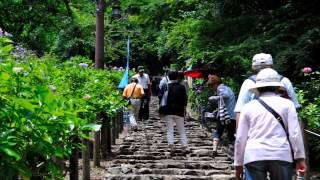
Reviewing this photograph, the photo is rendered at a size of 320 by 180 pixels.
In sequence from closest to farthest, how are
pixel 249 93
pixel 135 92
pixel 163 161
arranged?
pixel 249 93, pixel 163 161, pixel 135 92

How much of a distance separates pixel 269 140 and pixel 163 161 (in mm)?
5008

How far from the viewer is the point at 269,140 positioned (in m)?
4.38

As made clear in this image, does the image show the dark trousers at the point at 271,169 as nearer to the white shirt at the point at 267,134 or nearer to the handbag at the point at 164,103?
the white shirt at the point at 267,134

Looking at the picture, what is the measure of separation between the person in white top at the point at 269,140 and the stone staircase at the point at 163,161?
3228mm

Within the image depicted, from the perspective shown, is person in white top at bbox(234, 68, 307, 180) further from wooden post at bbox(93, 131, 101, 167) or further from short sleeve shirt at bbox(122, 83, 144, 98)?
short sleeve shirt at bbox(122, 83, 144, 98)

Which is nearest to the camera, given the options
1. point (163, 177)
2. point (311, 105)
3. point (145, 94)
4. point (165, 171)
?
point (311, 105)

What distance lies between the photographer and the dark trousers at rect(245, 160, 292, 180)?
14.3 feet

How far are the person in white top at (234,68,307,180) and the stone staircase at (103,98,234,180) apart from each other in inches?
127

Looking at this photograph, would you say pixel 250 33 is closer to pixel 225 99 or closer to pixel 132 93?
pixel 225 99

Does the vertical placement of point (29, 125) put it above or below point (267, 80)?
below

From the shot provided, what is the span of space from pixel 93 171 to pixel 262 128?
4215 mm

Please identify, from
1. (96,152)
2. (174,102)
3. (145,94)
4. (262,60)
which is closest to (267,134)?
(262,60)

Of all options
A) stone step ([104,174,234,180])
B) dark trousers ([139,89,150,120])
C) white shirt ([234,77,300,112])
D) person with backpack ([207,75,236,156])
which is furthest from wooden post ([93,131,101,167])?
dark trousers ([139,89,150,120])

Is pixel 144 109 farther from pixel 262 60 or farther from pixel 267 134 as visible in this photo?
pixel 267 134
